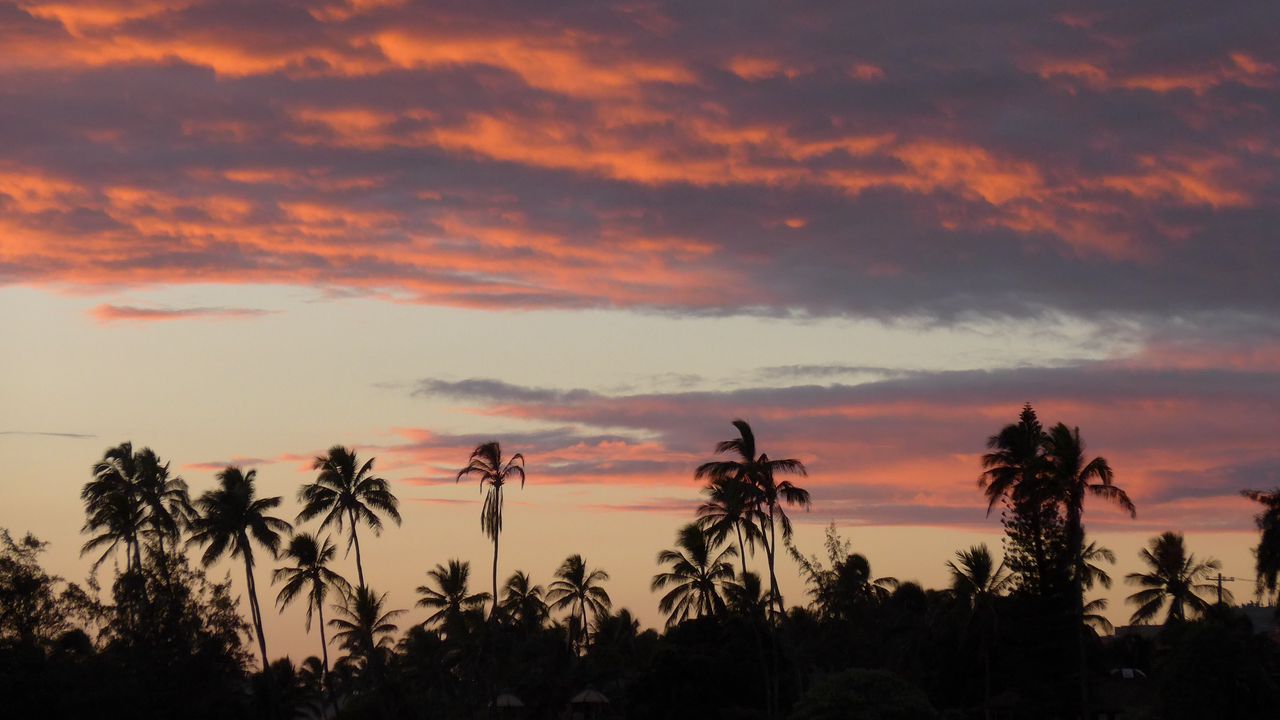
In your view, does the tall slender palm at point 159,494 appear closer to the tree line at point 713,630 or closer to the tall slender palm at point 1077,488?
the tree line at point 713,630

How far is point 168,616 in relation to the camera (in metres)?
77.6

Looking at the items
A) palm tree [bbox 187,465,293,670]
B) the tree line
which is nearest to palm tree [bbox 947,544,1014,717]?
the tree line

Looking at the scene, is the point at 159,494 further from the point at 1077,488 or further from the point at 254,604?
the point at 1077,488

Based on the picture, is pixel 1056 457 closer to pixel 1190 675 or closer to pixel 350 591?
pixel 1190 675

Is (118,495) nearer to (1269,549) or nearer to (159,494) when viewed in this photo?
(159,494)

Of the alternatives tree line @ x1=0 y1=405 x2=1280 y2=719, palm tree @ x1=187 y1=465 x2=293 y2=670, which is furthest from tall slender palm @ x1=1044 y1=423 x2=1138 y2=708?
palm tree @ x1=187 y1=465 x2=293 y2=670

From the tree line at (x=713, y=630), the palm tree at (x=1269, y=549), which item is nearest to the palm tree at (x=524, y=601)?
the tree line at (x=713, y=630)

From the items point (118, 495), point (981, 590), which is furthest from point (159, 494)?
point (981, 590)

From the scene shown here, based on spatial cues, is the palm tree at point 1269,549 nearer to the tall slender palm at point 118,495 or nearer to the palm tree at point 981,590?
the palm tree at point 981,590

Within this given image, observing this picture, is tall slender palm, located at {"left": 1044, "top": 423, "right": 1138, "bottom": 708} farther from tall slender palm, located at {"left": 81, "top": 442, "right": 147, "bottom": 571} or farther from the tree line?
tall slender palm, located at {"left": 81, "top": 442, "right": 147, "bottom": 571}

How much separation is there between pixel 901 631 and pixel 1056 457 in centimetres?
2315

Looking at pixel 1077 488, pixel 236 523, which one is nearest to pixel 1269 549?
pixel 1077 488

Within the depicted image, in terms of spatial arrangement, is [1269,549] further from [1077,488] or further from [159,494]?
[159,494]

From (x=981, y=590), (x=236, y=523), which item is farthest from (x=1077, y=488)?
(x=236, y=523)
